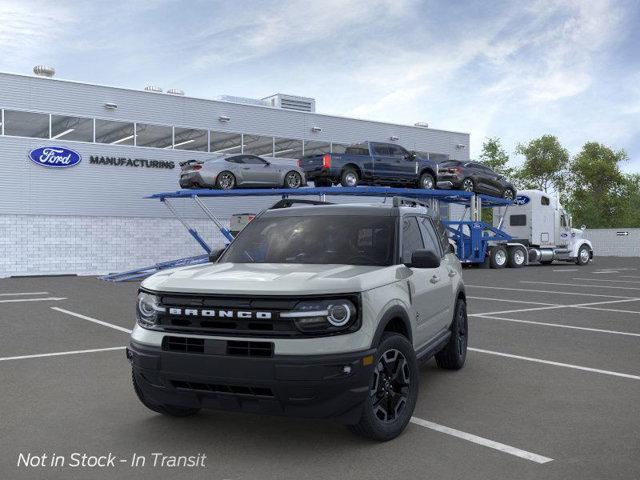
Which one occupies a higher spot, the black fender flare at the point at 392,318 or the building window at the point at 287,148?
the building window at the point at 287,148

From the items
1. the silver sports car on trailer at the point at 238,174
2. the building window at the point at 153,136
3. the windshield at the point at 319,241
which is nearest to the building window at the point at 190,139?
the building window at the point at 153,136

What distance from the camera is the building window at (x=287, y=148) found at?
32.9 metres

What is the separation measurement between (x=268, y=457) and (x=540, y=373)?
3739 mm

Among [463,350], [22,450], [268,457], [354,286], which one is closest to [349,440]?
[268,457]

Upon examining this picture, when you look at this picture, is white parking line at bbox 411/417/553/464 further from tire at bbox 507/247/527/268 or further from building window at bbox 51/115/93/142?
tire at bbox 507/247/527/268

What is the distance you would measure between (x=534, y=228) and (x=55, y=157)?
2137cm

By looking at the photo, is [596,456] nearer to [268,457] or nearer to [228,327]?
[268,457]

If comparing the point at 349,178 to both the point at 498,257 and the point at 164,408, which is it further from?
the point at 164,408

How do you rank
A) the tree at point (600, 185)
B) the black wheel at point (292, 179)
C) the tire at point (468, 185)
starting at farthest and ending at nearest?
the tree at point (600, 185)
the tire at point (468, 185)
the black wheel at point (292, 179)

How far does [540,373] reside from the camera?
23.1ft

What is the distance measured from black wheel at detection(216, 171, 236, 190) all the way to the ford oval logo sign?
689 centimetres

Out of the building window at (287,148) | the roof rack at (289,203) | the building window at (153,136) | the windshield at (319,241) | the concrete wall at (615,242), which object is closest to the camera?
the windshield at (319,241)

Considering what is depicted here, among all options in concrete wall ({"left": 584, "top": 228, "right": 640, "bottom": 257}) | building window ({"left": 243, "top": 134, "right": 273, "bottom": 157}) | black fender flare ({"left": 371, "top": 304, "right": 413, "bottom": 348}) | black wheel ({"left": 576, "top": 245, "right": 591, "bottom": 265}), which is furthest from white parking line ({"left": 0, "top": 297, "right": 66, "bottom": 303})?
concrete wall ({"left": 584, "top": 228, "right": 640, "bottom": 257})

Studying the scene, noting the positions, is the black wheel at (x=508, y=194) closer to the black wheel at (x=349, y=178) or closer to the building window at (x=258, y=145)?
the black wheel at (x=349, y=178)
